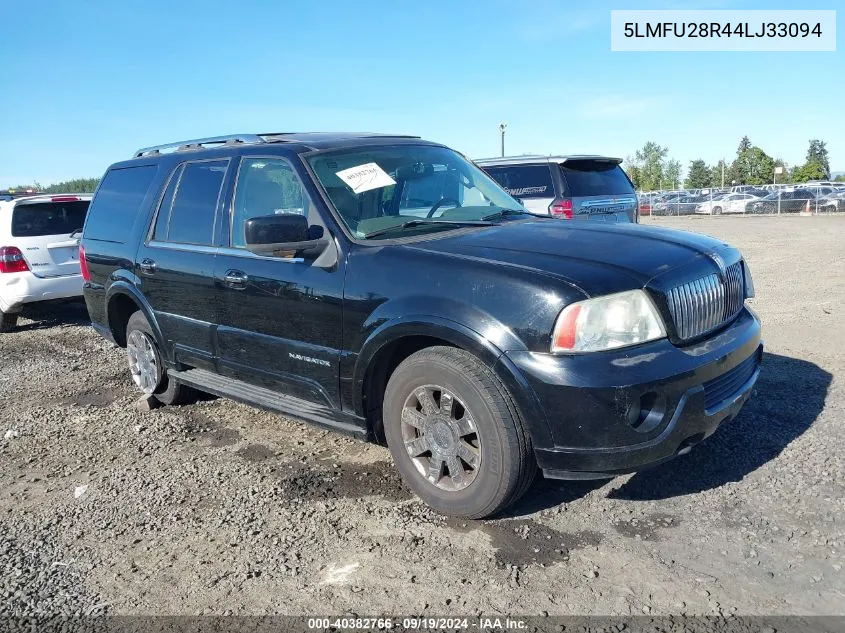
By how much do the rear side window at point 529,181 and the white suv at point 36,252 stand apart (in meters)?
5.79

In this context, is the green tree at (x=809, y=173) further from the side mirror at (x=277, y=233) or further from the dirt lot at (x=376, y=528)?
the side mirror at (x=277, y=233)

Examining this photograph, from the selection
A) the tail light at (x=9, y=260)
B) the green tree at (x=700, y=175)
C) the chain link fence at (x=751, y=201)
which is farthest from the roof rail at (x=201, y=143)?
the green tree at (x=700, y=175)

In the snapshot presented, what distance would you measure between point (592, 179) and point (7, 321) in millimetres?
8087

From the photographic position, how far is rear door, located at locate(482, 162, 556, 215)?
31.0 ft

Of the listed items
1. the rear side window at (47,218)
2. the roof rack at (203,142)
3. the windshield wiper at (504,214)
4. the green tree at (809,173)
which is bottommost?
the windshield wiper at (504,214)

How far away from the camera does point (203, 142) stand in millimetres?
5258

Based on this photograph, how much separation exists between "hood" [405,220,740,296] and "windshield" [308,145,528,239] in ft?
1.30

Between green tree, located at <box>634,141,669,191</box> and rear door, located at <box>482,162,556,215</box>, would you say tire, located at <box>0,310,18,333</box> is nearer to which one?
rear door, located at <box>482,162,556,215</box>

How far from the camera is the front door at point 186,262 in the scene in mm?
4609

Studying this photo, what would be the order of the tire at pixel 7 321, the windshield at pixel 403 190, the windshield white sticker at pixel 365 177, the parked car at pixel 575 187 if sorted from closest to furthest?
the windshield at pixel 403 190, the windshield white sticker at pixel 365 177, the tire at pixel 7 321, the parked car at pixel 575 187

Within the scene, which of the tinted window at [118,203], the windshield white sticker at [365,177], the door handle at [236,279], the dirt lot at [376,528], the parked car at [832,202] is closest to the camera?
the dirt lot at [376,528]

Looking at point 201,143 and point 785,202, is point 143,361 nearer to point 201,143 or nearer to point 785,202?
point 201,143

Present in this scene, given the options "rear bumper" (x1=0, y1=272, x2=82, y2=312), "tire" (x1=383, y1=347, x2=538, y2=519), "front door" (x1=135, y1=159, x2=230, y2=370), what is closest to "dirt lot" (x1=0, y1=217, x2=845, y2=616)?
"tire" (x1=383, y1=347, x2=538, y2=519)

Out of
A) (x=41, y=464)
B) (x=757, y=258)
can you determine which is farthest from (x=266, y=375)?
(x=757, y=258)
